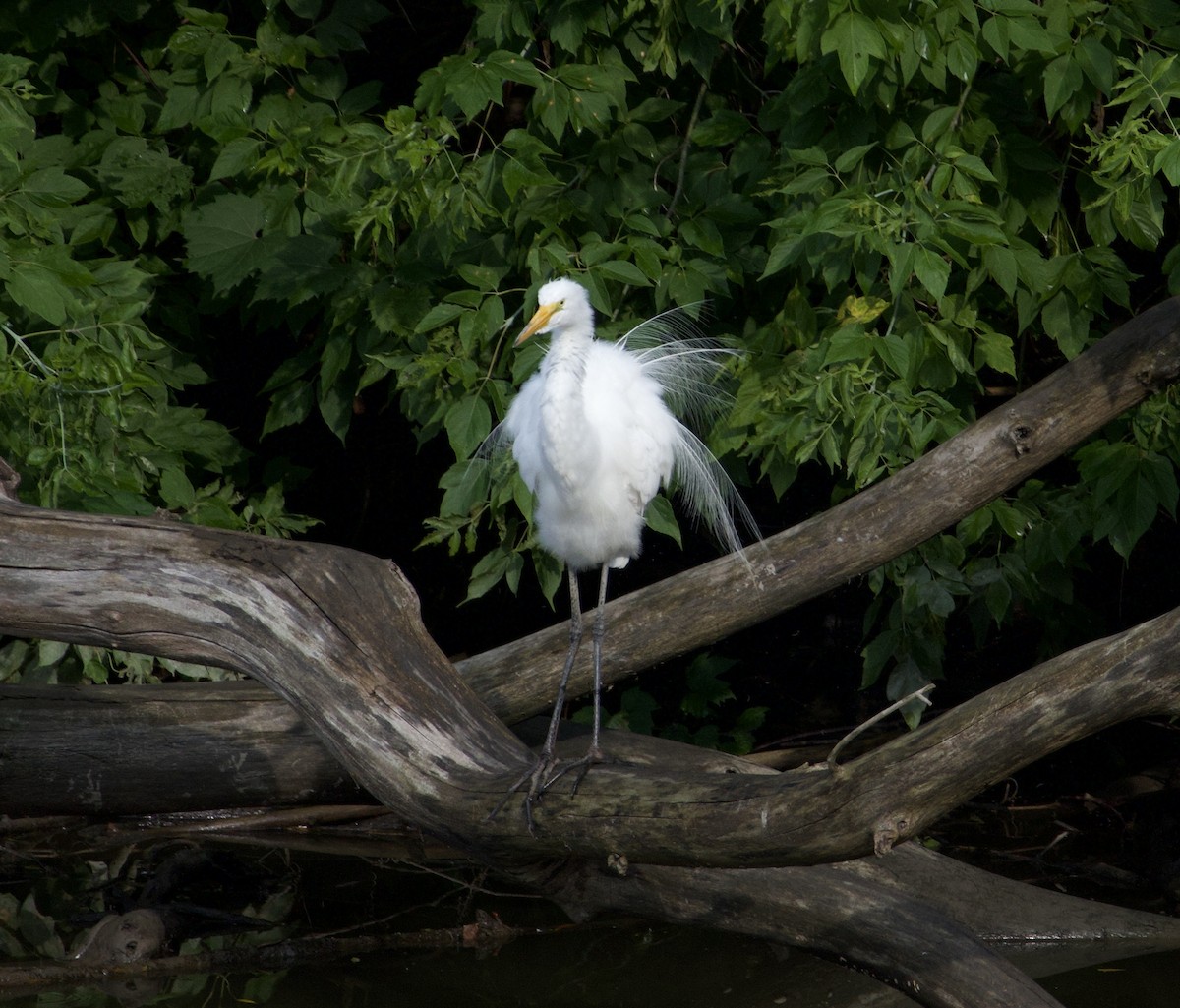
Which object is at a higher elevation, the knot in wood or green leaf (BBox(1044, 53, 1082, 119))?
green leaf (BBox(1044, 53, 1082, 119))

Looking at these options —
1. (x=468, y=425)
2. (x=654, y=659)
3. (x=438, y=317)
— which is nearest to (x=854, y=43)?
(x=438, y=317)

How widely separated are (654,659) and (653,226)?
989 mm

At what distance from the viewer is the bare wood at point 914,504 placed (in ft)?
9.00

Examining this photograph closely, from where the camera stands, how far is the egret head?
8.96ft

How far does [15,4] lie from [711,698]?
2837 millimetres

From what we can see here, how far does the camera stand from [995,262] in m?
Result: 2.90

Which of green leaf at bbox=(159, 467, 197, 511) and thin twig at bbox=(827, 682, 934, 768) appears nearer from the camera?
thin twig at bbox=(827, 682, 934, 768)

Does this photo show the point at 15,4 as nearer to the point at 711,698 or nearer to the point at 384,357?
the point at 384,357

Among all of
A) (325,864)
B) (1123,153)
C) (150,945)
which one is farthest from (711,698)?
(1123,153)

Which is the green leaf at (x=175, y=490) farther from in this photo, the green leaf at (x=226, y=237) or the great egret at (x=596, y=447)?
the great egret at (x=596, y=447)

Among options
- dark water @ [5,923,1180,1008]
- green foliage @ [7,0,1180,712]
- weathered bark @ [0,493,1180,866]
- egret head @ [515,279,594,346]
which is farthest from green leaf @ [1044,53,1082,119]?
dark water @ [5,923,1180,1008]

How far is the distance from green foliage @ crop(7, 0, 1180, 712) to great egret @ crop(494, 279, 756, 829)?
0.51 ft

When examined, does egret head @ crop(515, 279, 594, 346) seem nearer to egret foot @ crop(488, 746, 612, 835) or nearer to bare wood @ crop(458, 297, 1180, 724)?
bare wood @ crop(458, 297, 1180, 724)

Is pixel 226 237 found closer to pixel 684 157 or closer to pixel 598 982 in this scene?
pixel 684 157
